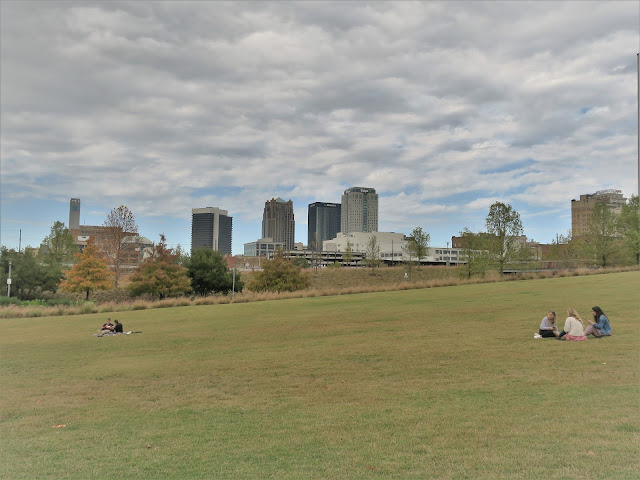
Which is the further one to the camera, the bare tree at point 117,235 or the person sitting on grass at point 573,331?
the bare tree at point 117,235

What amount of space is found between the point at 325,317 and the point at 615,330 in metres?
12.8

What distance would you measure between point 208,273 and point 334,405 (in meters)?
47.8

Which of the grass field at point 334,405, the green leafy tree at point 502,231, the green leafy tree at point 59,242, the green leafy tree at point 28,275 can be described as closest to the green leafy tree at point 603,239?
the green leafy tree at point 502,231

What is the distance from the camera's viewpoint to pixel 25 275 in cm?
5362

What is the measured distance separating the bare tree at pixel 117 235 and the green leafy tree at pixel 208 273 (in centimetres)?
1078

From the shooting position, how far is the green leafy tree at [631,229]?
4803 cm

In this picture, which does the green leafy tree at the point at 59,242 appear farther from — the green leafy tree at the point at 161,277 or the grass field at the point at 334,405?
the grass field at the point at 334,405

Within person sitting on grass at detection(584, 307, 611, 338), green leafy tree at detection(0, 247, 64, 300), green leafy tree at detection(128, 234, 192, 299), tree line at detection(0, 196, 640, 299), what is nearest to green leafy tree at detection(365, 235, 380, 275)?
tree line at detection(0, 196, 640, 299)

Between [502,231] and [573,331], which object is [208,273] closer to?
[502,231]

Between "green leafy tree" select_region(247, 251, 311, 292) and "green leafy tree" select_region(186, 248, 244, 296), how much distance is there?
5015 mm

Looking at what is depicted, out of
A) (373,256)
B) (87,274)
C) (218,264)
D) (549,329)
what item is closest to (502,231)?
(218,264)

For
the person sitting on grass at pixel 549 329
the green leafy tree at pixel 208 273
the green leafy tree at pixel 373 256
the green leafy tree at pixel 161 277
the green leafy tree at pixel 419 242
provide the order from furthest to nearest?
the green leafy tree at pixel 373 256 → the green leafy tree at pixel 419 242 → the green leafy tree at pixel 208 273 → the green leafy tree at pixel 161 277 → the person sitting on grass at pixel 549 329

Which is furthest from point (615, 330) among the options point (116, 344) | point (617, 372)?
point (116, 344)

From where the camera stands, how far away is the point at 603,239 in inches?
2053
